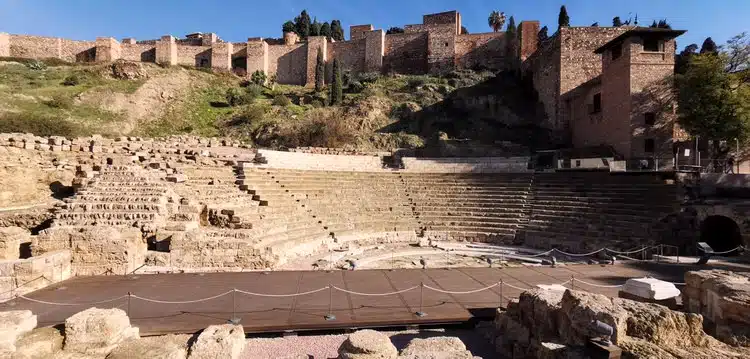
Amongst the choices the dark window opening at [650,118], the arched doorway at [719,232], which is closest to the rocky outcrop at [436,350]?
the arched doorway at [719,232]

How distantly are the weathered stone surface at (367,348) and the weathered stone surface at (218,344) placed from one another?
1.53 m

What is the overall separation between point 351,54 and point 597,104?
→ 98.6 ft

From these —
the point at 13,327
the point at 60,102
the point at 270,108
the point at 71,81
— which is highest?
the point at 71,81

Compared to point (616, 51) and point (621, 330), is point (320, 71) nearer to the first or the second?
point (616, 51)

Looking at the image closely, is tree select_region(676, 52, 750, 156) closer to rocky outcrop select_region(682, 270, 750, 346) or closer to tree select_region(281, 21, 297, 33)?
rocky outcrop select_region(682, 270, 750, 346)

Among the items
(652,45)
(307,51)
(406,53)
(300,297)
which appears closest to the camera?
(300,297)

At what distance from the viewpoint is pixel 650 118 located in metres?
20.3

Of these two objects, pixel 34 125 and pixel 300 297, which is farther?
pixel 34 125

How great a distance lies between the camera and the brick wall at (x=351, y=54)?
45219 millimetres

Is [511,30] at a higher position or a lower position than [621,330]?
higher

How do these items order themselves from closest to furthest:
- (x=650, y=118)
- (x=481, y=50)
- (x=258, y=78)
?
1. (x=650, y=118)
2. (x=481, y=50)
3. (x=258, y=78)

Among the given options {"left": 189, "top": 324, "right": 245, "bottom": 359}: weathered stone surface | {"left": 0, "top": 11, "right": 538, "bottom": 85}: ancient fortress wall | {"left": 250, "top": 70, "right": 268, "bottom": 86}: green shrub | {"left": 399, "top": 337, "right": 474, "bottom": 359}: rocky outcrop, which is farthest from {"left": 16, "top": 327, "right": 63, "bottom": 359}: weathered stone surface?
{"left": 250, "top": 70, "right": 268, "bottom": 86}: green shrub

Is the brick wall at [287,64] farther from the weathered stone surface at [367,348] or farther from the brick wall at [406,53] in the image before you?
the weathered stone surface at [367,348]

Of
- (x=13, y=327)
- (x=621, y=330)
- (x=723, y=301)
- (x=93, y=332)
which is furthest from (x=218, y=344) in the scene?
(x=723, y=301)
